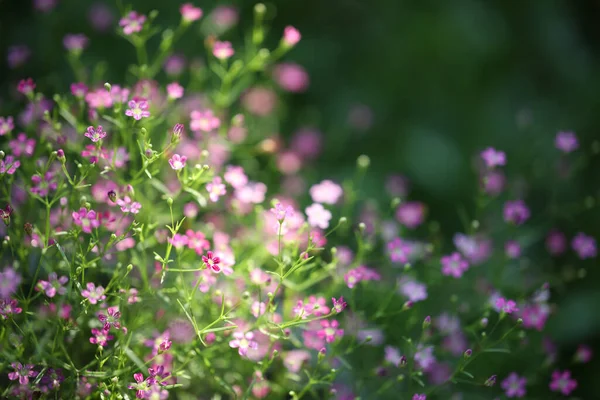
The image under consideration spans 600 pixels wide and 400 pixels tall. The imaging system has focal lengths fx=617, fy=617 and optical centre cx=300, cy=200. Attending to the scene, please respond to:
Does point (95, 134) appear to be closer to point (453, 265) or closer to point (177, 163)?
point (177, 163)

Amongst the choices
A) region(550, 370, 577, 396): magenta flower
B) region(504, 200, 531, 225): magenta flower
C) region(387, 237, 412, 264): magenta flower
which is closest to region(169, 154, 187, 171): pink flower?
region(387, 237, 412, 264): magenta flower

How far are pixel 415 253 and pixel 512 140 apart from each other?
818 millimetres

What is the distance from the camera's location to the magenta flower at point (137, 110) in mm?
1021

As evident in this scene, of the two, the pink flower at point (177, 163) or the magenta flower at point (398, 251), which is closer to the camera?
the pink flower at point (177, 163)

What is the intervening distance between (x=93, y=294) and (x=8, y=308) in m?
0.12

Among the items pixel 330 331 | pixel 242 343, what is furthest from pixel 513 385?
pixel 242 343

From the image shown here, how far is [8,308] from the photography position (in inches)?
35.9

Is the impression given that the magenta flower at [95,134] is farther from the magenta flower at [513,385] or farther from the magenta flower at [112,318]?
the magenta flower at [513,385]

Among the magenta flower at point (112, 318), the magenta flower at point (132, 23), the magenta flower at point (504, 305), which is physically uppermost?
the magenta flower at point (132, 23)

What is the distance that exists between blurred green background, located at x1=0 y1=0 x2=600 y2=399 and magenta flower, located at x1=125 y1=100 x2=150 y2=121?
0.87 m

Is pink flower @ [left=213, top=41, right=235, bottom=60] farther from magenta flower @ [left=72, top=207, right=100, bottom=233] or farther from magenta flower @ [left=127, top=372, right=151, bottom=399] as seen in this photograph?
magenta flower @ [left=127, top=372, right=151, bottom=399]

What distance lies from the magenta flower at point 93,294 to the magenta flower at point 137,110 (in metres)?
0.28

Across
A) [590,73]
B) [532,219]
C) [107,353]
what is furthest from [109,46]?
[590,73]

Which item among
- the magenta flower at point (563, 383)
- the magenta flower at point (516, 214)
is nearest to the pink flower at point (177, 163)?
the magenta flower at point (516, 214)
